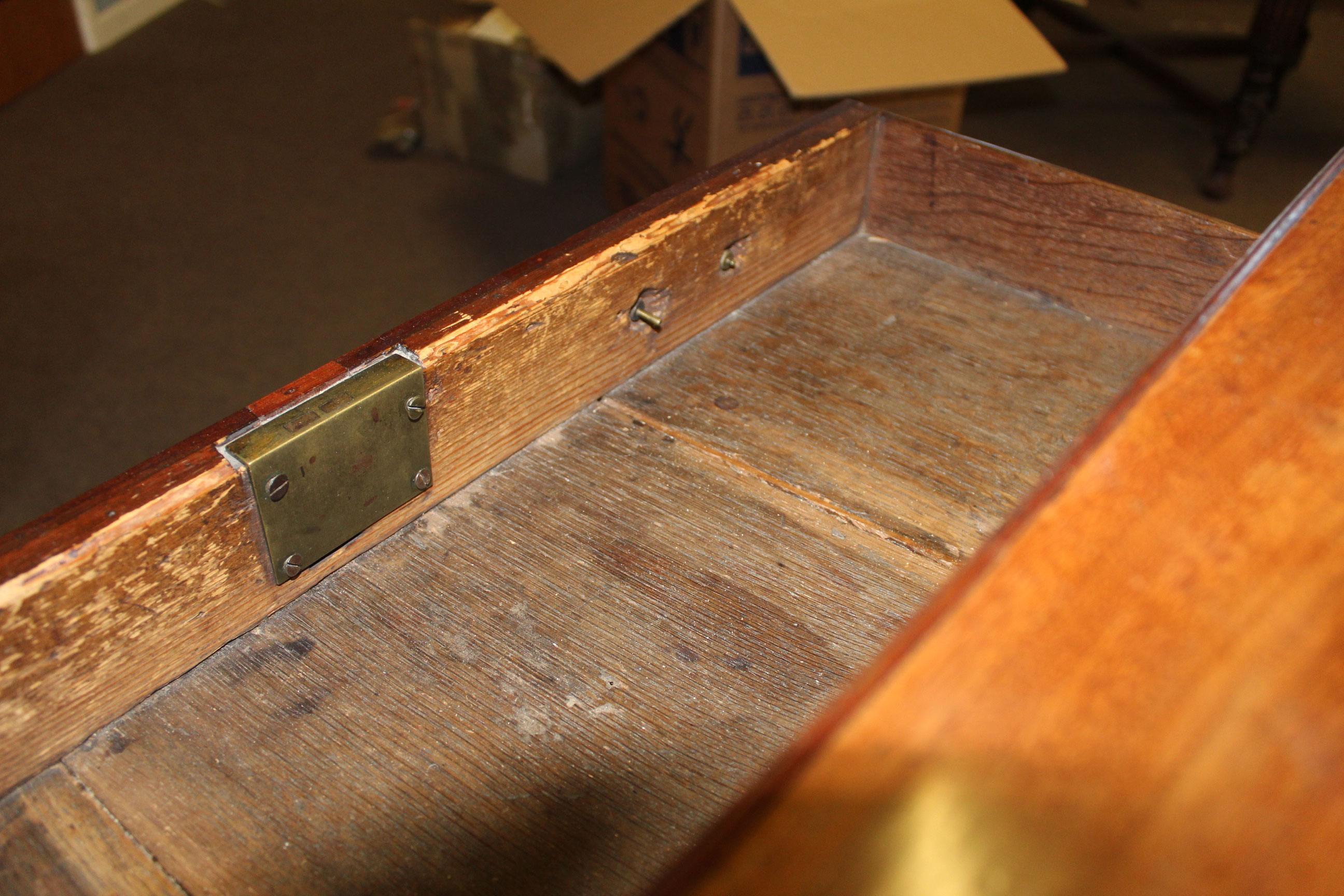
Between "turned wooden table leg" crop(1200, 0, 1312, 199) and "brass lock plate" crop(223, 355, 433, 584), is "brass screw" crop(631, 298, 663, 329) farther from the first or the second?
"turned wooden table leg" crop(1200, 0, 1312, 199)

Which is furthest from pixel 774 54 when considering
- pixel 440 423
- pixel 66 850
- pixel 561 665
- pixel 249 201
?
pixel 249 201

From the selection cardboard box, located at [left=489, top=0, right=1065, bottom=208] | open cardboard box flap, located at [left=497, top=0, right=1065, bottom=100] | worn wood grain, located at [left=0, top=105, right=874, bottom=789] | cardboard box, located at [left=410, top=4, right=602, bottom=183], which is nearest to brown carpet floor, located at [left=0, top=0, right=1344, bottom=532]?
cardboard box, located at [left=410, top=4, right=602, bottom=183]

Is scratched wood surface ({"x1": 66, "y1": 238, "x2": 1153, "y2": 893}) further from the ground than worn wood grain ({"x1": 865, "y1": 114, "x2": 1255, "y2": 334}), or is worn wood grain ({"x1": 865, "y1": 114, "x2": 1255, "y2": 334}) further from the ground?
worn wood grain ({"x1": 865, "y1": 114, "x2": 1255, "y2": 334})

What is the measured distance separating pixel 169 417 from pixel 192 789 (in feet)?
6.01

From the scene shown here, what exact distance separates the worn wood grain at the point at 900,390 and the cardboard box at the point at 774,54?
69 cm

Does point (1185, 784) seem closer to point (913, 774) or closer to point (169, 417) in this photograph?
point (913, 774)

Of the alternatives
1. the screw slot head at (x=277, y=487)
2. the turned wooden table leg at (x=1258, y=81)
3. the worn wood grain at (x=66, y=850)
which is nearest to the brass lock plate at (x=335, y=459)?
the screw slot head at (x=277, y=487)

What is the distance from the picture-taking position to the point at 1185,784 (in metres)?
0.31

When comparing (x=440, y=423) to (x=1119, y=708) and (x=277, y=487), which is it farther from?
(x=1119, y=708)

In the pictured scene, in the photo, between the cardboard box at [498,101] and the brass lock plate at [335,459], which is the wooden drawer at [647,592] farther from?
the cardboard box at [498,101]

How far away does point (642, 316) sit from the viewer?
31.1 inches

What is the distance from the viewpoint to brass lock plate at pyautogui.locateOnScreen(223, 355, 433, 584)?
1.77 ft

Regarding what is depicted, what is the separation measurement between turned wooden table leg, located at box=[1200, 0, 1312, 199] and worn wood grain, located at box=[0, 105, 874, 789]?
238 centimetres

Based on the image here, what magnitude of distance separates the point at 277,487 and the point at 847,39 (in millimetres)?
1350
